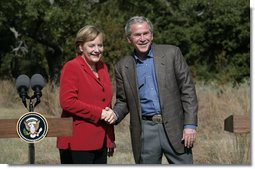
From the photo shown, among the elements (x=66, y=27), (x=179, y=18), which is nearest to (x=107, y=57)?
(x=66, y=27)

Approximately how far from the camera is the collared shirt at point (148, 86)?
3.88 meters

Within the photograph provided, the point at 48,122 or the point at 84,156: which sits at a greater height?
the point at 48,122

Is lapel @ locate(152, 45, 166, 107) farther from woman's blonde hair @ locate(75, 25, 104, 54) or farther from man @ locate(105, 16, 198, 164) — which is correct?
woman's blonde hair @ locate(75, 25, 104, 54)

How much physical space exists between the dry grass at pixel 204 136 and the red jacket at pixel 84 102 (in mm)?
1675

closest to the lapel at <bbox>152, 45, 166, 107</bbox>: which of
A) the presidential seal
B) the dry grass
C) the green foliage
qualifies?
the presidential seal

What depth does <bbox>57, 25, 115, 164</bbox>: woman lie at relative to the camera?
3.87m

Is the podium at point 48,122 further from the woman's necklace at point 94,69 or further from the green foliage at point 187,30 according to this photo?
the green foliage at point 187,30

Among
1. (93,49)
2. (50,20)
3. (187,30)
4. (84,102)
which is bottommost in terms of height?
(84,102)

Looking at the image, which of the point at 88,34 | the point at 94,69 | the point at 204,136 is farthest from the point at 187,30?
the point at 88,34

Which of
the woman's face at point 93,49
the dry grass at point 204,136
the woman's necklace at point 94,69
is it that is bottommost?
the dry grass at point 204,136

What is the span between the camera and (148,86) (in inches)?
154

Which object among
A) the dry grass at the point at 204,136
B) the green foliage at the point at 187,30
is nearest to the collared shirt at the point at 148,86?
the dry grass at the point at 204,136

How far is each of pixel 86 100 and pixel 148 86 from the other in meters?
0.40

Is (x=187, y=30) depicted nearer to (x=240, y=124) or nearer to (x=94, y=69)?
(x=240, y=124)
